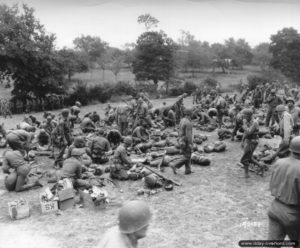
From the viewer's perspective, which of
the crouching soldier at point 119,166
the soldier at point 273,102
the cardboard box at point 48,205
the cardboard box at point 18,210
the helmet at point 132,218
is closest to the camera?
the helmet at point 132,218

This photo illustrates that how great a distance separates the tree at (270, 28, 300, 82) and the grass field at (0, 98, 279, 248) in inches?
1578

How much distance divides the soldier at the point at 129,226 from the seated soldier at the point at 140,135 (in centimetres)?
994

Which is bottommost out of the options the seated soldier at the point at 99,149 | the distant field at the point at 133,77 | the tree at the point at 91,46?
the seated soldier at the point at 99,149

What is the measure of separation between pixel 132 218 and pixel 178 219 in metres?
4.27

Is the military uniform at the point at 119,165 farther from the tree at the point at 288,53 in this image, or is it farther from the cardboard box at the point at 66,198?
the tree at the point at 288,53

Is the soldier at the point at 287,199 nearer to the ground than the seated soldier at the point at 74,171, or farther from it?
farther from it

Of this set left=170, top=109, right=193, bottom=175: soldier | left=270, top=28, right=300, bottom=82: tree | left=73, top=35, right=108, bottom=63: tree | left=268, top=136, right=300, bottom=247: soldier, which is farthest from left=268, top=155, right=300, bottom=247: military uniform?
left=73, top=35, right=108, bottom=63: tree

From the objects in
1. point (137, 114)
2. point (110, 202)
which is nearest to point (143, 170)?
point (110, 202)

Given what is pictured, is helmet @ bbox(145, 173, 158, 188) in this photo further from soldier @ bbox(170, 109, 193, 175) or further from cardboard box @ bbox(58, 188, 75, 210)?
cardboard box @ bbox(58, 188, 75, 210)

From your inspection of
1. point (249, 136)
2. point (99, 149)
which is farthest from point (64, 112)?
point (249, 136)

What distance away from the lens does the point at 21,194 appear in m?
8.40

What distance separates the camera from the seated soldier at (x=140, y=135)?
12.8 meters

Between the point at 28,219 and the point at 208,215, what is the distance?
150 inches

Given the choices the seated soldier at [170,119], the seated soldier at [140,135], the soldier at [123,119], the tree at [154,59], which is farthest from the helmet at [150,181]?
the tree at [154,59]
